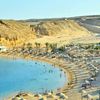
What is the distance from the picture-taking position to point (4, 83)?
50.9 m

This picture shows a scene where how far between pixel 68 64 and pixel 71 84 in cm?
1656

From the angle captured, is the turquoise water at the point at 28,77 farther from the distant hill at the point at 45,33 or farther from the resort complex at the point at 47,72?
the distant hill at the point at 45,33

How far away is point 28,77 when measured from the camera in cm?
5538

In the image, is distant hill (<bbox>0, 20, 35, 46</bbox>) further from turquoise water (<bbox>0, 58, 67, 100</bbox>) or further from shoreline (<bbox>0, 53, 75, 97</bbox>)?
turquoise water (<bbox>0, 58, 67, 100</bbox>)

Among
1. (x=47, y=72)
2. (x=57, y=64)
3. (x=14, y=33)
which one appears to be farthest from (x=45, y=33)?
(x=47, y=72)

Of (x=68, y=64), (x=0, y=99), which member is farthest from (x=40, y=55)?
(x=0, y=99)

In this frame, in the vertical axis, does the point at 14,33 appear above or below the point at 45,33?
above

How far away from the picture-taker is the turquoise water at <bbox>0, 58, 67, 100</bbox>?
46750 mm

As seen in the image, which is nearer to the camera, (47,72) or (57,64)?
(47,72)

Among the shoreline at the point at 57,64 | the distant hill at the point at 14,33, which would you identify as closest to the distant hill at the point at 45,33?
the distant hill at the point at 14,33

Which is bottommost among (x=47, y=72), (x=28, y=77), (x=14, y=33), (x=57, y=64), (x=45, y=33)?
(x=28, y=77)

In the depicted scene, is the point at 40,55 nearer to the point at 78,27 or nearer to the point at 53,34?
the point at 53,34

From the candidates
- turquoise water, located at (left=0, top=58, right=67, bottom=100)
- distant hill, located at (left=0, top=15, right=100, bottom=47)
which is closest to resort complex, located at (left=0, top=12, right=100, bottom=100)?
turquoise water, located at (left=0, top=58, right=67, bottom=100)

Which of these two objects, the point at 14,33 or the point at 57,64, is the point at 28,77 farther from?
the point at 14,33
